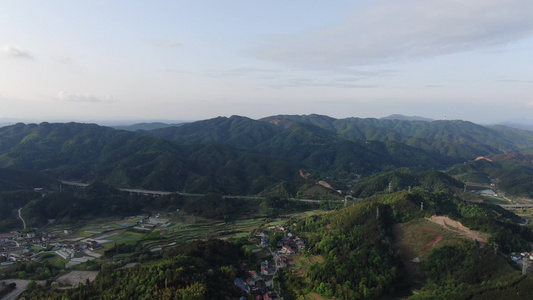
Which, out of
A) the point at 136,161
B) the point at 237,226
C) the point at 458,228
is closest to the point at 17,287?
the point at 237,226

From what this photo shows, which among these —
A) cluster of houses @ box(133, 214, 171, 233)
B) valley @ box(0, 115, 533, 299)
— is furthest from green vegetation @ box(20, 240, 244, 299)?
cluster of houses @ box(133, 214, 171, 233)

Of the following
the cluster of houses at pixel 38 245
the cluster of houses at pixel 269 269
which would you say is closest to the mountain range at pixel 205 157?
the cluster of houses at pixel 38 245

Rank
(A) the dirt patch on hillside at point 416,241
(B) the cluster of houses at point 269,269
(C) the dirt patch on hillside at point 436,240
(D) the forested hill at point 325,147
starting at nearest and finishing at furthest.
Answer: (B) the cluster of houses at point 269,269
(A) the dirt patch on hillside at point 416,241
(C) the dirt patch on hillside at point 436,240
(D) the forested hill at point 325,147

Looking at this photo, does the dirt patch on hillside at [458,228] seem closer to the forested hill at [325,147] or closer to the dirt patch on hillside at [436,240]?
the dirt patch on hillside at [436,240]

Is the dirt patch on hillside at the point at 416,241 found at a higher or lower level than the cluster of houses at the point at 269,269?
higher

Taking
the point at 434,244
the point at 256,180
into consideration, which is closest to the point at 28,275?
the point at 434,244

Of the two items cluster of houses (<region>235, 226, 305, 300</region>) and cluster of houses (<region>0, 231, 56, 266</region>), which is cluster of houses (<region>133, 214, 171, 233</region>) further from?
cluster of houses (<region>235, 226, 305, 300</region>)
